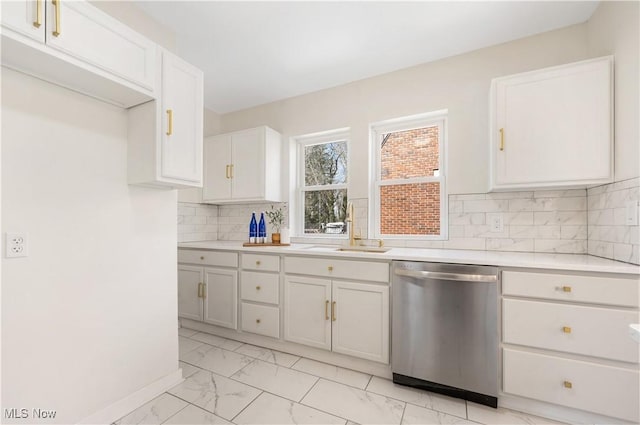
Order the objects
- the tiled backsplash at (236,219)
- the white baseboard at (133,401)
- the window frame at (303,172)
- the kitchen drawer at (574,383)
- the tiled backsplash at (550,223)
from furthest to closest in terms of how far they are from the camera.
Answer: the tiled backsplash at (236,219) → the window frame at (303,172) → the tiled backsplash at (550,223) → the white baseboard at (133,401) → the kitchen drawer at (574,383)

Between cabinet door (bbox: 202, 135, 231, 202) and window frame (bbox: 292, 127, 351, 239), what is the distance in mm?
826

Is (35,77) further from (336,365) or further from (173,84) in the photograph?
(336,365)

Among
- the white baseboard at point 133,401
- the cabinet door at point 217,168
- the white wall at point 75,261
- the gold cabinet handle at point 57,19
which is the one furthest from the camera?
the cabinet door at point 217,168

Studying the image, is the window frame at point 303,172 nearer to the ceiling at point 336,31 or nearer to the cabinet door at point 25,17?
the ceiling at point 336,31

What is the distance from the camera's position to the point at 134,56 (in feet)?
4.98

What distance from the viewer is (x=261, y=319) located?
8.20 feet

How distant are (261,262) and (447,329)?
1.59 meters

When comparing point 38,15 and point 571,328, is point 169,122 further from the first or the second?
point 571,328

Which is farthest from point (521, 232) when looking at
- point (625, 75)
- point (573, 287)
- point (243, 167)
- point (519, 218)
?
point (243, 167)

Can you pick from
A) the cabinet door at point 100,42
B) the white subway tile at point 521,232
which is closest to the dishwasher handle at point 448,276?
the white subway tile at point 521,232

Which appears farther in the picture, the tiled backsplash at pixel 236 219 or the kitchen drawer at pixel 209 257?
the tiled backsplash at pixel 236 219

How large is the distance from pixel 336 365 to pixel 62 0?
9.00ft

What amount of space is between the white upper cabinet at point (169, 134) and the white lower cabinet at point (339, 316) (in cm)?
124

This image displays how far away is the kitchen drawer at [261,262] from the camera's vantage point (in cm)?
246
